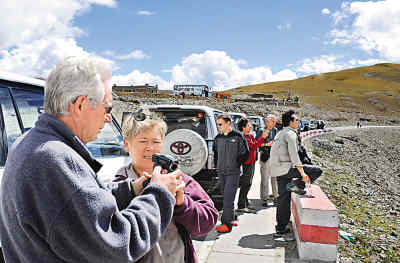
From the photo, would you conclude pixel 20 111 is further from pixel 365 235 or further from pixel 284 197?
pixel 365 235

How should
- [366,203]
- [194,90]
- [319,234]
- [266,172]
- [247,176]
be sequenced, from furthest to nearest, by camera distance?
1. [194,90]
2. [366,203]
3. [266,172]
4. [247,176]
5. [319,234]

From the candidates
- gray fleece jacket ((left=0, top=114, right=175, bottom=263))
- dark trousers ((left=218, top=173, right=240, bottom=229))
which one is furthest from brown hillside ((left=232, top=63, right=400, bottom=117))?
gray fleece jacket ((left=0, top=114, right=175, bottom=263))

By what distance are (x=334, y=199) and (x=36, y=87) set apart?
30.8ft

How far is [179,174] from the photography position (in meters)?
1.60

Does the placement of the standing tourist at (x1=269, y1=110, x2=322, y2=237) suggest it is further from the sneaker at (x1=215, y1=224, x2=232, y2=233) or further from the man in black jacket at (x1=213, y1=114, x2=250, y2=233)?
the sneaker at (x1=215, y1=224, x2=232, y2=233)

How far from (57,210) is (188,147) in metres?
4.30

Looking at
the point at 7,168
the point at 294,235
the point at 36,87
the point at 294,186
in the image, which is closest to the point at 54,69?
the point at 7,168

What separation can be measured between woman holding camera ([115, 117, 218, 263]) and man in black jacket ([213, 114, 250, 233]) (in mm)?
3270

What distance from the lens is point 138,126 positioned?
207 cm

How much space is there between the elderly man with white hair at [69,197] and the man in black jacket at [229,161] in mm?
3900

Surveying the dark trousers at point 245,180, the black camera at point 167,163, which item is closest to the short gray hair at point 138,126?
the black camera at point 167,163

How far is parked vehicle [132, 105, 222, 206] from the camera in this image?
5.42 m

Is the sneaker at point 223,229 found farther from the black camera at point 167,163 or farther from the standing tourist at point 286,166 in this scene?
the black camera at point 167,163

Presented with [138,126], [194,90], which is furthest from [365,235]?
[194,90]
